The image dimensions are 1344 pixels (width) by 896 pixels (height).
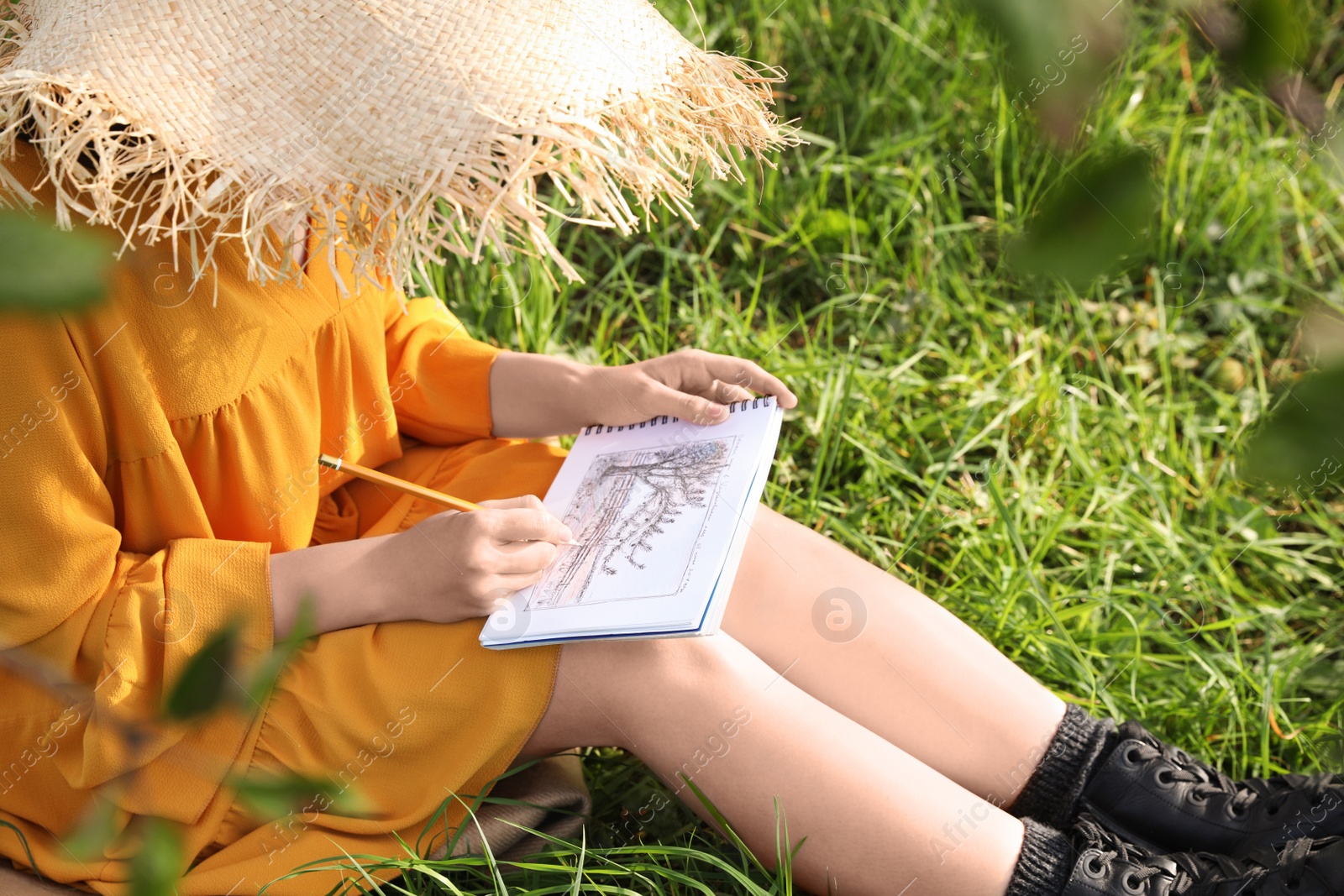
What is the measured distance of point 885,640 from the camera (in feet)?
4.38

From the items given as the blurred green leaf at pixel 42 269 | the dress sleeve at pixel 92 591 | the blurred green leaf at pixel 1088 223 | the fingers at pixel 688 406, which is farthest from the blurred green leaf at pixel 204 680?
the fingers at pixel 688 406

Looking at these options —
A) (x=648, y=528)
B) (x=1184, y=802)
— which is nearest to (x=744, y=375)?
(x=648, y=528)

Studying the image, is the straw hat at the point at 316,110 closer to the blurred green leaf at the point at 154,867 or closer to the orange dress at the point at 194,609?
the orange dress at the point at 194,609

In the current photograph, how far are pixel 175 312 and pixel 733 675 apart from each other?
2.24 feet

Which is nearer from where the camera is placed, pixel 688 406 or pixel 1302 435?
pixel 1302 435

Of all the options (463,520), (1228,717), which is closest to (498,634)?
(463,520)

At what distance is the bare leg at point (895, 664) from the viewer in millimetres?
1311

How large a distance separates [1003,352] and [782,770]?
130cm

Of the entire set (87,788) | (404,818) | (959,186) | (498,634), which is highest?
(959,186)

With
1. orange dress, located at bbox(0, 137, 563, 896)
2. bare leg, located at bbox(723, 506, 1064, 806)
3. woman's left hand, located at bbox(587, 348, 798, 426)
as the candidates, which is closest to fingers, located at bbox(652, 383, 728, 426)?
woman's left hand, located at bbox(587, 348, 798, 426)

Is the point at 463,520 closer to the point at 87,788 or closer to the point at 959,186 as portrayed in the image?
the point at 87,788

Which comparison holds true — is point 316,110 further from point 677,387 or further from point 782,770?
point 782,770

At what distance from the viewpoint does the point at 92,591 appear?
1065mm

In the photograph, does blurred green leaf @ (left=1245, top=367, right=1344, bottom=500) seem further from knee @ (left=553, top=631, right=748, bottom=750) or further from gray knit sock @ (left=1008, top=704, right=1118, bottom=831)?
gray knit sock @ (left=1008, top=704, right=1118, bottom=831)
